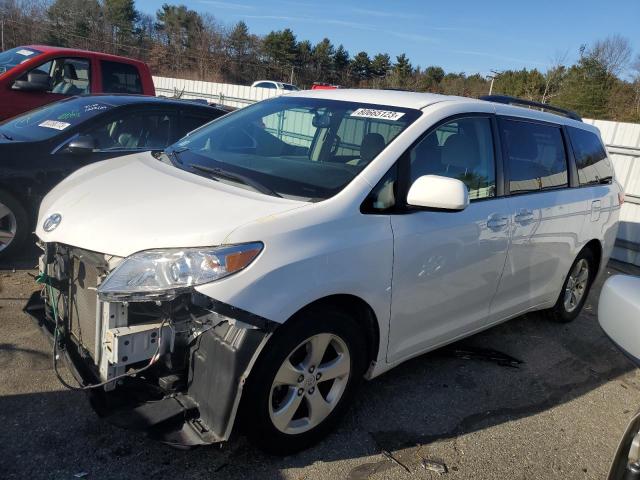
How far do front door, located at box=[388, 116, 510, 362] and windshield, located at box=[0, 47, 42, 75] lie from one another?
7096mm

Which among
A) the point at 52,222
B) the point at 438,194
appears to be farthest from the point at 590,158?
the point at 52,222

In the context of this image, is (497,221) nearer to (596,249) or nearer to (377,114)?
(377,114)

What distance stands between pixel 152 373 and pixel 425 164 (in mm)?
1829

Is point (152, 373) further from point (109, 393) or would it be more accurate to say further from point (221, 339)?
point (221, 339)

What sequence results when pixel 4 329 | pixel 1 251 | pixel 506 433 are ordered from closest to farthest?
1. pixel 506 433
2. pixel 4 329
3. pixel 1 251

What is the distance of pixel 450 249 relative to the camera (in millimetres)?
3115

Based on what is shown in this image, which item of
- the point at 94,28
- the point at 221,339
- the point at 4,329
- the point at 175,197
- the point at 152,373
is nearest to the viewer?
the point at 221,339

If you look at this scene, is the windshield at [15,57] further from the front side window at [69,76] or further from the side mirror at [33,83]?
the side mirror at [33,83]

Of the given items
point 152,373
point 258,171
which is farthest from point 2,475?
point 258,171

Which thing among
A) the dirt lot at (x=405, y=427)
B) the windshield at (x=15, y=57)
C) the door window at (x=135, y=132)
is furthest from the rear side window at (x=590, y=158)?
the windshield at (x=15, y=57)

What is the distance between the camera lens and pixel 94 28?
140 feet

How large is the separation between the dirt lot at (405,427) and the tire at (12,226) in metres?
0.43

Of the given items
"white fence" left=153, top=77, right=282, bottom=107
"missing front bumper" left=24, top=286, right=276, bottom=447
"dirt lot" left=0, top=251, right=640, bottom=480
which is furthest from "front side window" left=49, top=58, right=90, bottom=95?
"missing front bumper" left=24, top=286, right=276, bottom=447

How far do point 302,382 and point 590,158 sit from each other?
359 centimetres
